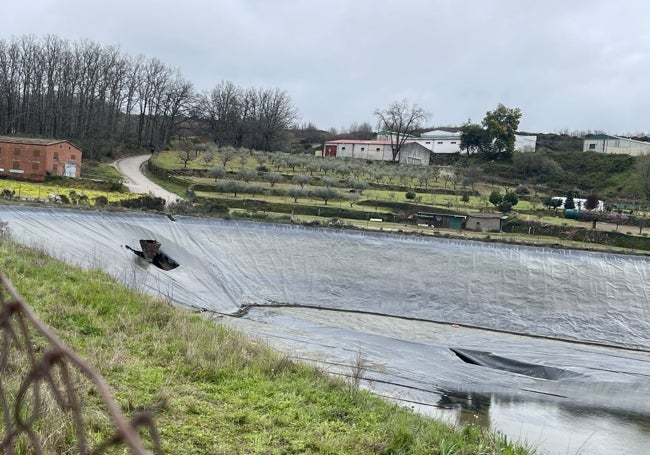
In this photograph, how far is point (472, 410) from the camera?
30.8ft

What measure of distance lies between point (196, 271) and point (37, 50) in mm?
52250

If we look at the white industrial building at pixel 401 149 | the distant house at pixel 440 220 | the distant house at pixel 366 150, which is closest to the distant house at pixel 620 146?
the white industrial building at pixel 401 149

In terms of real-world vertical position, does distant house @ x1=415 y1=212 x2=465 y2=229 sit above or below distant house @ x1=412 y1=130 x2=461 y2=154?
below

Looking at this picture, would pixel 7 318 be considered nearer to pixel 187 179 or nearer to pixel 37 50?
pixel 187 179

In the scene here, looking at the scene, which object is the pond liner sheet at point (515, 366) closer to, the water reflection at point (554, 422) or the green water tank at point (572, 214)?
the water reflection at point (554, 422)

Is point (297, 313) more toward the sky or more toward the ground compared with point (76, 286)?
more toward the ground

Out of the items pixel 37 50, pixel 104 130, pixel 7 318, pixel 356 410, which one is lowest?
pixel 356 410

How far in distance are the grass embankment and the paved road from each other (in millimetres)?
22078

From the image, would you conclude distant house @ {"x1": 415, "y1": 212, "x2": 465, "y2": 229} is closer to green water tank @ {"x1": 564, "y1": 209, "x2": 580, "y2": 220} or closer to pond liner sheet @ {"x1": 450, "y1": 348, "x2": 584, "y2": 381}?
green water tank @ {"x1": 564, "y1": 209, "x2": 580, "y2": 220}

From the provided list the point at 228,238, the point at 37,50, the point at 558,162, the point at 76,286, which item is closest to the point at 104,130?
the point at 37,50

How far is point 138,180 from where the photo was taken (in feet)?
131

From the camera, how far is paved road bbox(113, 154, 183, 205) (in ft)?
111

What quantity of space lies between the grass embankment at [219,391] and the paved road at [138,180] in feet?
72.4

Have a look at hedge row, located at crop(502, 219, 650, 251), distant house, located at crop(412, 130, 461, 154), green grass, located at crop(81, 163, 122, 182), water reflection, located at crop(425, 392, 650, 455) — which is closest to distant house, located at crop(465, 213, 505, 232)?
hedge row, located at crop(502, 219, 650, 251)
